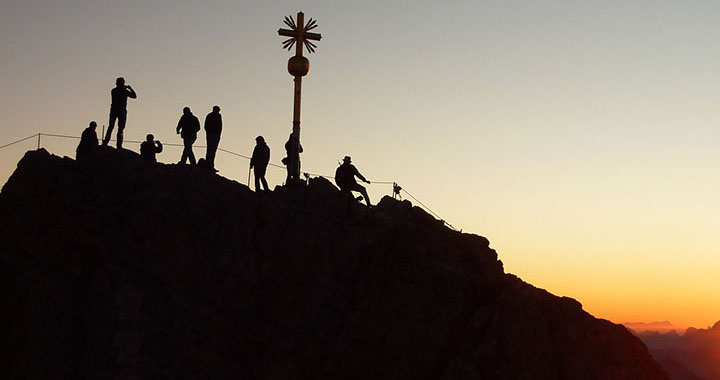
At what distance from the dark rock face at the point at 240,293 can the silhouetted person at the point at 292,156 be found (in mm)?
4016

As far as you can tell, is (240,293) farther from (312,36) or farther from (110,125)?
(312,36)

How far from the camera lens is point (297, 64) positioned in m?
35.8

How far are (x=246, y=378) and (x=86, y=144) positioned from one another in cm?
1023

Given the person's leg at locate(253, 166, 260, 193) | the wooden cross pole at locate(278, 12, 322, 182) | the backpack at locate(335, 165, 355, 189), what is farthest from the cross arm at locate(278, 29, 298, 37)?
the backpack at locate(335, 165, 355, 189)

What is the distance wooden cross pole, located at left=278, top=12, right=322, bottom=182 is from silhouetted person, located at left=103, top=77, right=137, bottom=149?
23.0ft

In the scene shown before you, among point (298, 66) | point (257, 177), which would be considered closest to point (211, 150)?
point (257, 177)

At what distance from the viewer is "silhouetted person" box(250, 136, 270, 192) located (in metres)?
31.9

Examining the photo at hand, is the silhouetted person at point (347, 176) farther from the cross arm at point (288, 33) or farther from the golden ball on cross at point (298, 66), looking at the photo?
the cross arm at point (288, 33)

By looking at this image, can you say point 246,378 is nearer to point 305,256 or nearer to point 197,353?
point 197,353

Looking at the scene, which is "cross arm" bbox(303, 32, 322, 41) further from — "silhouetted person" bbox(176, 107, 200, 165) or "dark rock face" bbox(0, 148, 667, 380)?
"dark rock face" bbox(0, 148, 667, 380)

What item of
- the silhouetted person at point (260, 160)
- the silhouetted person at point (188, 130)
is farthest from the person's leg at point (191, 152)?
the silhouetted person at point (260, 160)

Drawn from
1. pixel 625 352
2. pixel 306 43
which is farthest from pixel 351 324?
pixel 306 43

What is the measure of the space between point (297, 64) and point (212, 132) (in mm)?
6102

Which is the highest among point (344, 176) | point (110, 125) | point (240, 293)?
point (110, 125)
